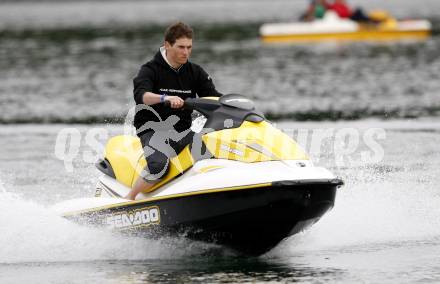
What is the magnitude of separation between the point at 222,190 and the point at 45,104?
52.9 ft

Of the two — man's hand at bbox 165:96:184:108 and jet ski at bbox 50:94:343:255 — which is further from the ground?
man's hand at bbox 165:96:184:108

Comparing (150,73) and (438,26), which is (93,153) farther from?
(438,26)

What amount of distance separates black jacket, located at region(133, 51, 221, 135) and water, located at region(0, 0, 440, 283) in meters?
1.10

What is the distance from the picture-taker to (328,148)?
1608 centimetres

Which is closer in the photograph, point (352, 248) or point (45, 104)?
point (352, 248)

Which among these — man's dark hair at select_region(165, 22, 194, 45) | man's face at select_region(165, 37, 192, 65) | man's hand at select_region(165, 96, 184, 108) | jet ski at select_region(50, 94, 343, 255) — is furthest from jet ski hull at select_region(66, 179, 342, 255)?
man's dark hair at select_region(165, 22, 194, 45)

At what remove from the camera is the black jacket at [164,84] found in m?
9.66

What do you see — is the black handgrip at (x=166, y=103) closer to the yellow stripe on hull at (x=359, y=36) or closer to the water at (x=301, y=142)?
the water at (x=301, y=142)

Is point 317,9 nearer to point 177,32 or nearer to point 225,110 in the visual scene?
point 177,32

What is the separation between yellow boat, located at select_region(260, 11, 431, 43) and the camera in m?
38.7

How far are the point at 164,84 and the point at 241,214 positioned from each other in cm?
144

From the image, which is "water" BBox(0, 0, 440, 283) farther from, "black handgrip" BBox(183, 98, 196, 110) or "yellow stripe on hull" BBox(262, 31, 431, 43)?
"black handgrip" BBox(183, 98, 196, 110)

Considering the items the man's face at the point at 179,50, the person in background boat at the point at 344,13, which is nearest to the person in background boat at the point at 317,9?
the person in background boat at the point at 344,13

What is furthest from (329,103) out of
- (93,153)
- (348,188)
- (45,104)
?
(348,188)
